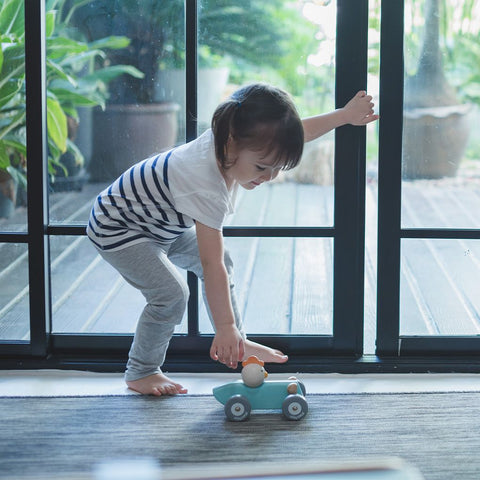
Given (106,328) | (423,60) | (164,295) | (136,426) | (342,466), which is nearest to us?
(342,466)

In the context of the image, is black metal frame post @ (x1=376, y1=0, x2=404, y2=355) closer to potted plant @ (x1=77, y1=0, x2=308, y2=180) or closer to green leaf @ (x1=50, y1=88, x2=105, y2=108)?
potted plant @ (x1=77, y1=0, x2=308, y2=180)

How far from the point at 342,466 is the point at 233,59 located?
4.35ft

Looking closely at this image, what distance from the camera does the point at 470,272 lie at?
98.2 inches

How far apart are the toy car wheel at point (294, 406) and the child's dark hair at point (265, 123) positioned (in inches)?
21.4

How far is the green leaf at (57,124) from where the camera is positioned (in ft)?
8.37

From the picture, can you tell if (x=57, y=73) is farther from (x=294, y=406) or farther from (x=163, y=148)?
(x=294, y=406)

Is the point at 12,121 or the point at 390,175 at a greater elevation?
the point at 12,121

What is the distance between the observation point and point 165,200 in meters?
2.15

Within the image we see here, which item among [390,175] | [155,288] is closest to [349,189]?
[390,175]

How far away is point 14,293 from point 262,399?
33.3 inches

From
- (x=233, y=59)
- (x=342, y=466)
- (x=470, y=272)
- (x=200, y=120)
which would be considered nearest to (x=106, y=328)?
(x=200, y=120)

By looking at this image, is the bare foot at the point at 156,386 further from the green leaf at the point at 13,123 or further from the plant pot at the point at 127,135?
the green leaf at the point at 13,123

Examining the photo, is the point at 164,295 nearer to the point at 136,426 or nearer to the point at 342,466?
the point at 136,426

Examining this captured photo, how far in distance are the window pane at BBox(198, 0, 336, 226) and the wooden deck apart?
16 cm
